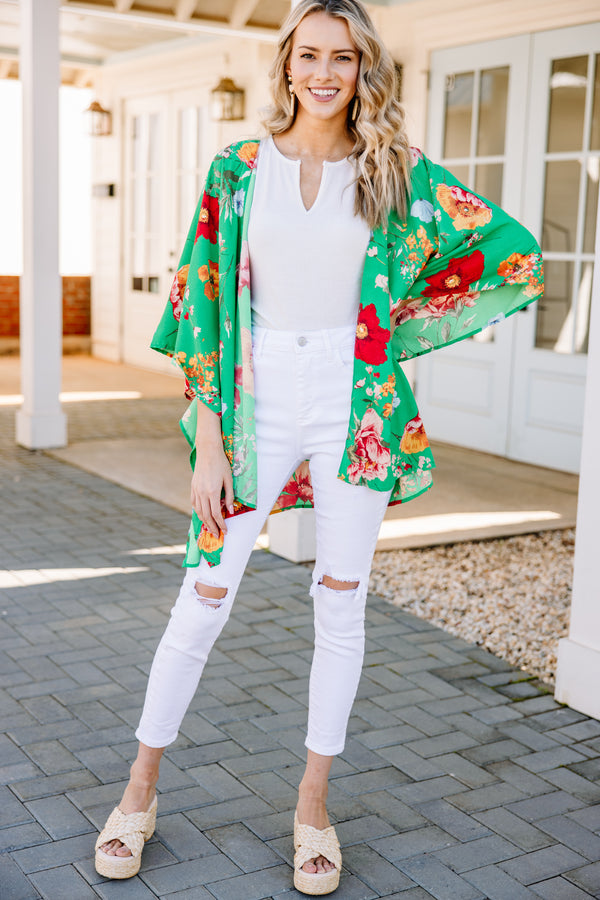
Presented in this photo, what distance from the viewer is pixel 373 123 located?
6.51 ft

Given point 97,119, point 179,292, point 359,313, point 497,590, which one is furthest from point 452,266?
point 97,119

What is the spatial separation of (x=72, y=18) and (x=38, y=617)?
268 inches

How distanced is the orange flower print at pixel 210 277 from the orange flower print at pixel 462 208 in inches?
18.5

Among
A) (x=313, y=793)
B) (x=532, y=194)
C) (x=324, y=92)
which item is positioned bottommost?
(x=313, y=793)

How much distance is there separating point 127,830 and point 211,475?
0.74 metres

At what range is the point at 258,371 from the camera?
2.04m

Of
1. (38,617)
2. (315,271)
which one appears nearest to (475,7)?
(38,617)

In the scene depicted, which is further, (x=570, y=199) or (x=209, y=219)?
(x=570, y=199)

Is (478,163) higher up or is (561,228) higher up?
(478,163)

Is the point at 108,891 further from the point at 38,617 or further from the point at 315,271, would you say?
the point at 38,617

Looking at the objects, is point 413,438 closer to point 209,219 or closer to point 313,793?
point 209,219

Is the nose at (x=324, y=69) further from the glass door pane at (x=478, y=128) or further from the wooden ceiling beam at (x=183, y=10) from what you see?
the wooden ceiling beam at (x=183, y=10)

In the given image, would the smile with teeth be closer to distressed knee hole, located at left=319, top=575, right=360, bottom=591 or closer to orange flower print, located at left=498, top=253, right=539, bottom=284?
orange flower print, located at left=498, top=253, right=539, bottom=284

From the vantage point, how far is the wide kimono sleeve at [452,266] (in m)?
2.07
